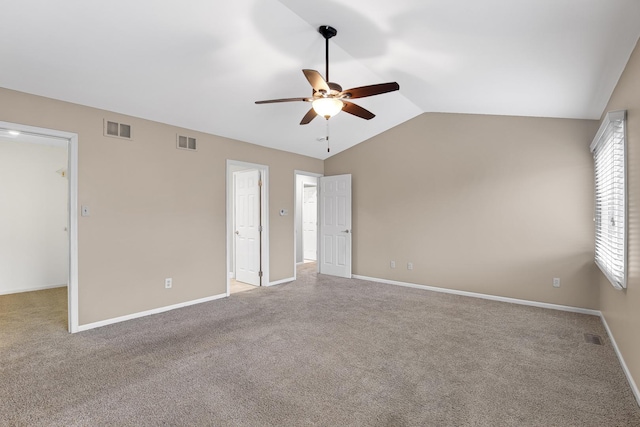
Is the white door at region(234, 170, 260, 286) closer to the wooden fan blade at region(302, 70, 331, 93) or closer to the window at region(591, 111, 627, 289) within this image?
the wooden fan blade at region(302, 70, 331, 93)

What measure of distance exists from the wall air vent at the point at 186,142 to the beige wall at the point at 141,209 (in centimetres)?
9

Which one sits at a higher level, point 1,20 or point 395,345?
point 1,20

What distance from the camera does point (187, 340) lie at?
326 cm

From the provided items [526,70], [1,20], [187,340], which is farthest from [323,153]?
[1,20]

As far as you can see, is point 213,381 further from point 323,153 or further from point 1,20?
point 323,153

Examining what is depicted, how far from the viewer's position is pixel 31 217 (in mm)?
5363

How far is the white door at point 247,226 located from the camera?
563 centimetres

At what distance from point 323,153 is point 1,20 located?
4.73m

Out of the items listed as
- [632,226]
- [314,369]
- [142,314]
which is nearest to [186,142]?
[142,314]

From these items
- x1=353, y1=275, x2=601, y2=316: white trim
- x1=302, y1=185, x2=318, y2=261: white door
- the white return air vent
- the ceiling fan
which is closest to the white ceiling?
the white return air vent

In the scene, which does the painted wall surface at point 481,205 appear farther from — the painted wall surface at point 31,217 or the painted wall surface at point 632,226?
the painted wall surface at point 31,217

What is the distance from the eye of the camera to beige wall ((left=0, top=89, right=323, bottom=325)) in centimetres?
352

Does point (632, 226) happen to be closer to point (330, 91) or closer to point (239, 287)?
point (330, 91)

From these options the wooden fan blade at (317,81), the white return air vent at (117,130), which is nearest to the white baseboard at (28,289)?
the white return air vent at (117,130)
